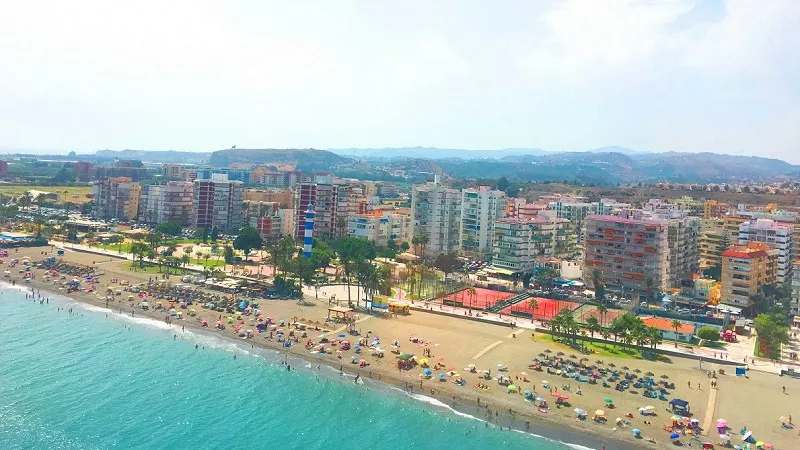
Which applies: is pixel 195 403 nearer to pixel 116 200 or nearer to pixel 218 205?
pixel 218 205

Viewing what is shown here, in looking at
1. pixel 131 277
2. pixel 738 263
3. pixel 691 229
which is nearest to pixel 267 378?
pixel 131 277

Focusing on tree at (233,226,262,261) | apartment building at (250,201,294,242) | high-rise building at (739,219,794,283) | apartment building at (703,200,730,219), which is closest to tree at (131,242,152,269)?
tree at (233,226,262,261)

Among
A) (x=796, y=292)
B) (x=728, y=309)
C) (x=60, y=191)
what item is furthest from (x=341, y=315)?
(x=60, y=191)

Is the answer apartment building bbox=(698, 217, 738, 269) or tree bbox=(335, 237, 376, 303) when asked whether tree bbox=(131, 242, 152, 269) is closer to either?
tree bbox=(335, 237, 376, 303)

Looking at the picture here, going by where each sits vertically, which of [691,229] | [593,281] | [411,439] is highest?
[691,229]

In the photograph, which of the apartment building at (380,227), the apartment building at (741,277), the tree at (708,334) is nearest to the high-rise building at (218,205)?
the apartment building at (380,227)

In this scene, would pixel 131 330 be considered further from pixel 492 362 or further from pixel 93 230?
pixel 93 230
